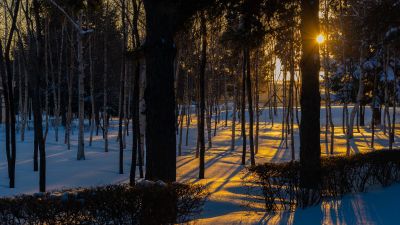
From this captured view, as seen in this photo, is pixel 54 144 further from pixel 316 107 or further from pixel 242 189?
pixel 316 107

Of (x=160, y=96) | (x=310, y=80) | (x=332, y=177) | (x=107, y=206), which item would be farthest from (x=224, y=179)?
(x=107, y=206)

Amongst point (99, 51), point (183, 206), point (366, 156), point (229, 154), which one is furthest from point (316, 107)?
point (99, 51)

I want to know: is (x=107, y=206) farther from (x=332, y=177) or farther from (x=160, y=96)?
(x=332, y=177)

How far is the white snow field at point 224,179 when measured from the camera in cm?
704

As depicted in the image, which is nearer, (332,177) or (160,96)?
(160,96)

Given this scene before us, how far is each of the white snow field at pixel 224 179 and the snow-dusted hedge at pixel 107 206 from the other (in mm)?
1301

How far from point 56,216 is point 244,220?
288 centimetres

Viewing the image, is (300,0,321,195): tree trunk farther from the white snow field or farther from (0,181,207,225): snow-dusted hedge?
(0,181,207,225): snow-dusted hedge

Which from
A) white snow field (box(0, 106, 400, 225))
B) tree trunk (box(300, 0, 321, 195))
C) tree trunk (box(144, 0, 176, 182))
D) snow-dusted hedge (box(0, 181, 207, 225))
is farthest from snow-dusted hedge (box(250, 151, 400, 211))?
snow-dusted hedge (box(0, 181, 207, 225))

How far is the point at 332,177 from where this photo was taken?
316 inches

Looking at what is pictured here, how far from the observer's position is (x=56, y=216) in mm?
4973

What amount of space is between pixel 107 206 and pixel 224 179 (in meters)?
9.26

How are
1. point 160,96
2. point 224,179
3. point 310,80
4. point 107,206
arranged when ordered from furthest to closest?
point 224,179, point 310,80, point 160,96, point 107,206

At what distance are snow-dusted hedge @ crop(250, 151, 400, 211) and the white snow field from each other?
8.2 inches
